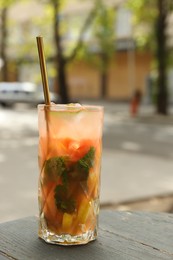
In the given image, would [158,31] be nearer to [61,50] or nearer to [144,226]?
[61,50]

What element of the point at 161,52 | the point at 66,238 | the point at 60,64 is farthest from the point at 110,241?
the point at 60,64

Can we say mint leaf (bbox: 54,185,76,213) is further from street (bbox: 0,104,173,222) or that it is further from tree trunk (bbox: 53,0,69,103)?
tree trunk (bbox: 53,0,69,103)

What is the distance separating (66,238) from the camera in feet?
6.31

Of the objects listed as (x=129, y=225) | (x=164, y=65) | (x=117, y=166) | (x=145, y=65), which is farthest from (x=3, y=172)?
(x=145, y=65)

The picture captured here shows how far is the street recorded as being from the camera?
254 inches

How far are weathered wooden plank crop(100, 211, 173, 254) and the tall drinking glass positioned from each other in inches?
5.9

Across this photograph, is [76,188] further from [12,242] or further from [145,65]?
[145,65]

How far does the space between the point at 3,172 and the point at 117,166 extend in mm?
1811

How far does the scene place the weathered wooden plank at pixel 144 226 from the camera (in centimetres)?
197

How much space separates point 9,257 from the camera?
1.79 m

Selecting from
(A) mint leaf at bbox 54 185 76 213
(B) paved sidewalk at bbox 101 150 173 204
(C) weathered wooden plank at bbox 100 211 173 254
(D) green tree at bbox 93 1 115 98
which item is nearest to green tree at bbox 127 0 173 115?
(D) green tree at bbox 93 1 115 98

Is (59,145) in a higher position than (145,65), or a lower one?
higher

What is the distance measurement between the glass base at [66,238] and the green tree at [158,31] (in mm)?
19749

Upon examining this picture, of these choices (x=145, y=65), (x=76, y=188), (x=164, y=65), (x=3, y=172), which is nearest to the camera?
(x=76, y=188)
